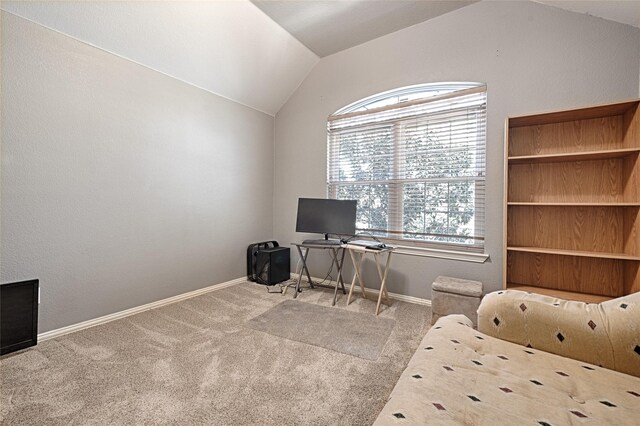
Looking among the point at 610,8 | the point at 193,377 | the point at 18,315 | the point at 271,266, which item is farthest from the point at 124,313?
the point at 610,8

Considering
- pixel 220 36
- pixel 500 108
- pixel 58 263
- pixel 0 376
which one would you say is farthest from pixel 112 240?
pixel 500 108

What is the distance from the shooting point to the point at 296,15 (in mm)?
2930

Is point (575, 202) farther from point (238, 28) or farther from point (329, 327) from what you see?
point (238, 28)

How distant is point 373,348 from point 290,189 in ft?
8.51

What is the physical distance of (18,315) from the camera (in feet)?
6.57

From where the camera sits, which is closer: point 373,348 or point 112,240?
point 373,348

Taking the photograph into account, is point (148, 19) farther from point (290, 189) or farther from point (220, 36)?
point (290, 189)

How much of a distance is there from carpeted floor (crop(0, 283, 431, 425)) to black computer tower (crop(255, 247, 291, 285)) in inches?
44.4

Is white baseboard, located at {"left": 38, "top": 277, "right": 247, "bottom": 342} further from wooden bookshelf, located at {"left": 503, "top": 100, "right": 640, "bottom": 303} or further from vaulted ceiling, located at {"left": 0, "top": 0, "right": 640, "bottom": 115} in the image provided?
wooden bookshelf, located at {"left": 503, "top": 100, "right": 640, "bottom": 303}

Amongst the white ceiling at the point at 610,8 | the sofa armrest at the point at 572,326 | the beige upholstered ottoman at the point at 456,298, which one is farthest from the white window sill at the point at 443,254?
the white ceiling at the point at 610,8

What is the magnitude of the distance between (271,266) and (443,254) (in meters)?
2.14

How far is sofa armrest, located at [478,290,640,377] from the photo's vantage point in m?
1.15

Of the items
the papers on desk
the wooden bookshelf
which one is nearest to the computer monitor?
the papers on desk

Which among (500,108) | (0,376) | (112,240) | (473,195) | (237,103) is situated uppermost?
(237,103)
